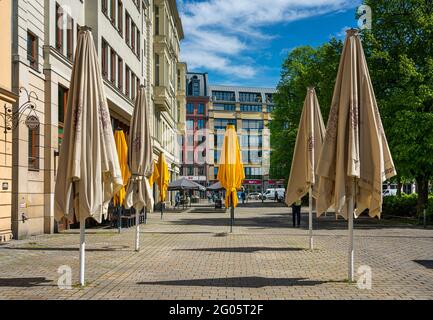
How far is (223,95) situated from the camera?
11475 centimetres

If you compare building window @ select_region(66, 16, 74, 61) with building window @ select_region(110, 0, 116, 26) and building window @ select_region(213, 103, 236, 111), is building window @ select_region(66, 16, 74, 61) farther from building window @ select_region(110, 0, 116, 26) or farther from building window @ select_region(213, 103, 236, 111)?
building window @ select_region(213, 103, 236, 111)

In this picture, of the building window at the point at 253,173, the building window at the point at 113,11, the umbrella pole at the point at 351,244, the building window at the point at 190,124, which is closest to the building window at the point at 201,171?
the building window at the point at 190,124

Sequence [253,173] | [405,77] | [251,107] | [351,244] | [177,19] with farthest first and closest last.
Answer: [251,107], [253,173], [177,19], [405,77], [351,244]

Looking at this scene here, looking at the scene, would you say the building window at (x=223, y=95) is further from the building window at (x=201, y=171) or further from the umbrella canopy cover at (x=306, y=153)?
the umbrella canopy cover at (x=306, y=153)

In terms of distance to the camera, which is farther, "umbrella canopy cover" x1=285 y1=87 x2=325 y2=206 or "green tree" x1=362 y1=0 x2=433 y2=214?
"green tree" x1=362 y1=0 x2=433 y2=214

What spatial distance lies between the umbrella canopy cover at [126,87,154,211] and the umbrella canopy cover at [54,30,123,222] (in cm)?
433

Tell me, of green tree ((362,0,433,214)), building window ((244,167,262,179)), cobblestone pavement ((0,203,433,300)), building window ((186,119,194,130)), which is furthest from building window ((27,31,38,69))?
building window ((244,167,262,179))

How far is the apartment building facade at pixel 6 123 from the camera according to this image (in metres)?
15.5

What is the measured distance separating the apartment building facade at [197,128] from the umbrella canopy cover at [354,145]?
92.1m

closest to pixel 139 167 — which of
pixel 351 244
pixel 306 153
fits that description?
pixel 306 153

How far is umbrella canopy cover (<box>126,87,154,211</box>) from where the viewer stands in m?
13.3

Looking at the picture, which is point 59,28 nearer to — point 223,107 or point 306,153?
point 306,153

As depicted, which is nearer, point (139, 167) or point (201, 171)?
point (139, 167)

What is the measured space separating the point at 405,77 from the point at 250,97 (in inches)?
3707
